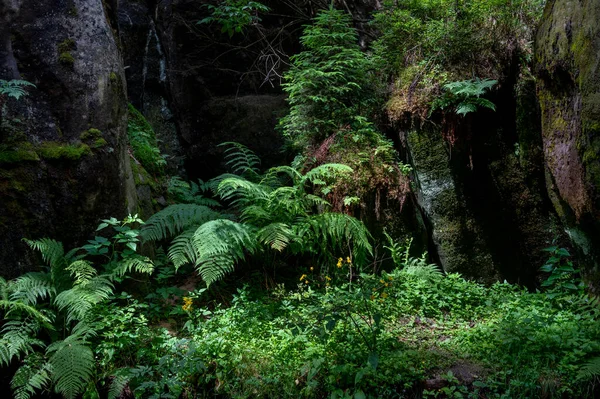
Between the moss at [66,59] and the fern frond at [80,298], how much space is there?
233cm

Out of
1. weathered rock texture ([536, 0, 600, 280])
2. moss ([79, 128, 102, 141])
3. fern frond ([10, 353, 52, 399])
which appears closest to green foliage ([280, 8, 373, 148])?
weathered rock texture ([536, 0, 600, 280])

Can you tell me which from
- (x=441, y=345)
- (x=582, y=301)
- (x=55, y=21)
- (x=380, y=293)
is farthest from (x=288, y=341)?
(x=55, y=21)

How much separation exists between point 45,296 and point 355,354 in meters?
2.75

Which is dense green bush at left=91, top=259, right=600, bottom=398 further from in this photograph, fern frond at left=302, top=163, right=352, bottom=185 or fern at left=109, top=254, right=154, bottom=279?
fern frond at left=302, top=163, right=352, bottom=185

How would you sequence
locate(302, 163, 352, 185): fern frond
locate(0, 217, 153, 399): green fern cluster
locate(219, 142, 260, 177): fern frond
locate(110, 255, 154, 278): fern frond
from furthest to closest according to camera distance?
locate(219, 142, 260, 177): fern frond < locate(302, 163, 352, 185): fern frond < locate(110, 255, 154, 278): fern frond < locate(0, 217, 153, 399): green fern cluster

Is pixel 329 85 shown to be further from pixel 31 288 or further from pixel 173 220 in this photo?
pixel 31 288

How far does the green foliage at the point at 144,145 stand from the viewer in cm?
643

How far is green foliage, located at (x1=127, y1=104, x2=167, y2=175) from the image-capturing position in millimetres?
6434

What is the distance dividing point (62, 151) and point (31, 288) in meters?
1.44

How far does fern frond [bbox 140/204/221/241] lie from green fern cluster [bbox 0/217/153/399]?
20 centimetres

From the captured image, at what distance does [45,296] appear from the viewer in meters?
3.88

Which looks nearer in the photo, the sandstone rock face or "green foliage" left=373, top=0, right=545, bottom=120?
the sandstone rock face

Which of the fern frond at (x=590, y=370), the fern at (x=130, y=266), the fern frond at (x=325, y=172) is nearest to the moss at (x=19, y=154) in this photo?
the fern at (x=130, y=266)

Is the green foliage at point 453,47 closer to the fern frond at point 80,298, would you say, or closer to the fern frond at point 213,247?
the fern frond at point 213,247
